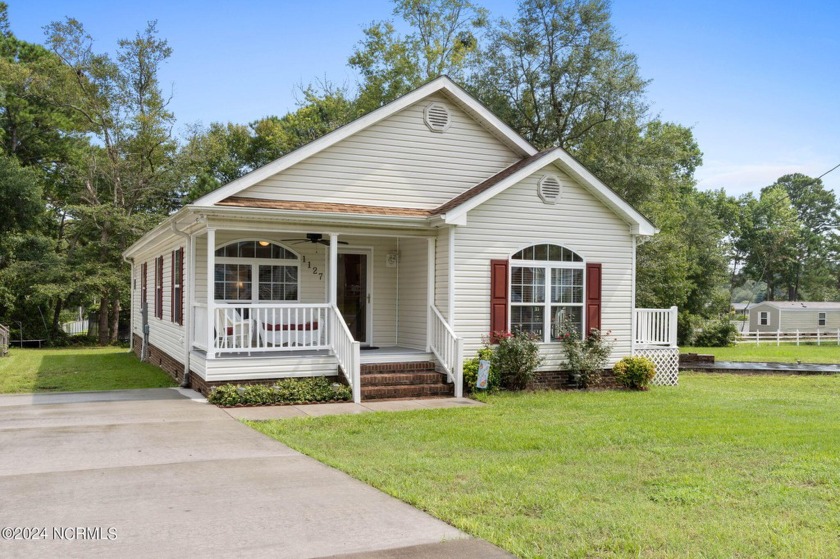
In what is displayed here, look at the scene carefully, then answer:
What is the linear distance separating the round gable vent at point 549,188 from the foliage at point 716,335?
84.2 ft

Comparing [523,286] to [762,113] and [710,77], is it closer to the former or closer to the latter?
[710,77]

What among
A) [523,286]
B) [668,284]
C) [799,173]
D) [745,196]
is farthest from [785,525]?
[799,173]

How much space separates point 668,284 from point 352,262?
21466mm

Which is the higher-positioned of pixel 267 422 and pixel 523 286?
pixel 523 286

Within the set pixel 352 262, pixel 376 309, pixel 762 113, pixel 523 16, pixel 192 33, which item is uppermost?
pixel 523 16

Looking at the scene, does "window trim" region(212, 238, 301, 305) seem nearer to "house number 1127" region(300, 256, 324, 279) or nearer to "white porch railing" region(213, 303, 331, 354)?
"house number 1127" region(300, 256, 324, 279)

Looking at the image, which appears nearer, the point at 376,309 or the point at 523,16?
the point at 376,309

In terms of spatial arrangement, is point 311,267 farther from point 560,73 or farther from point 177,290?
point 560,73

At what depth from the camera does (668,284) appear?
31656 millimetres

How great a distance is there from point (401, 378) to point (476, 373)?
52.9 inches

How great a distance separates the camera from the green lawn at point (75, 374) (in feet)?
44.4

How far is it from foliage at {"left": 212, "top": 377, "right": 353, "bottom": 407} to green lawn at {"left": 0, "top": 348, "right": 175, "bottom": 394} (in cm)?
331

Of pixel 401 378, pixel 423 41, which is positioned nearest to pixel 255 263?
pixel 401 378

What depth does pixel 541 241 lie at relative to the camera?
13242 millimetres
